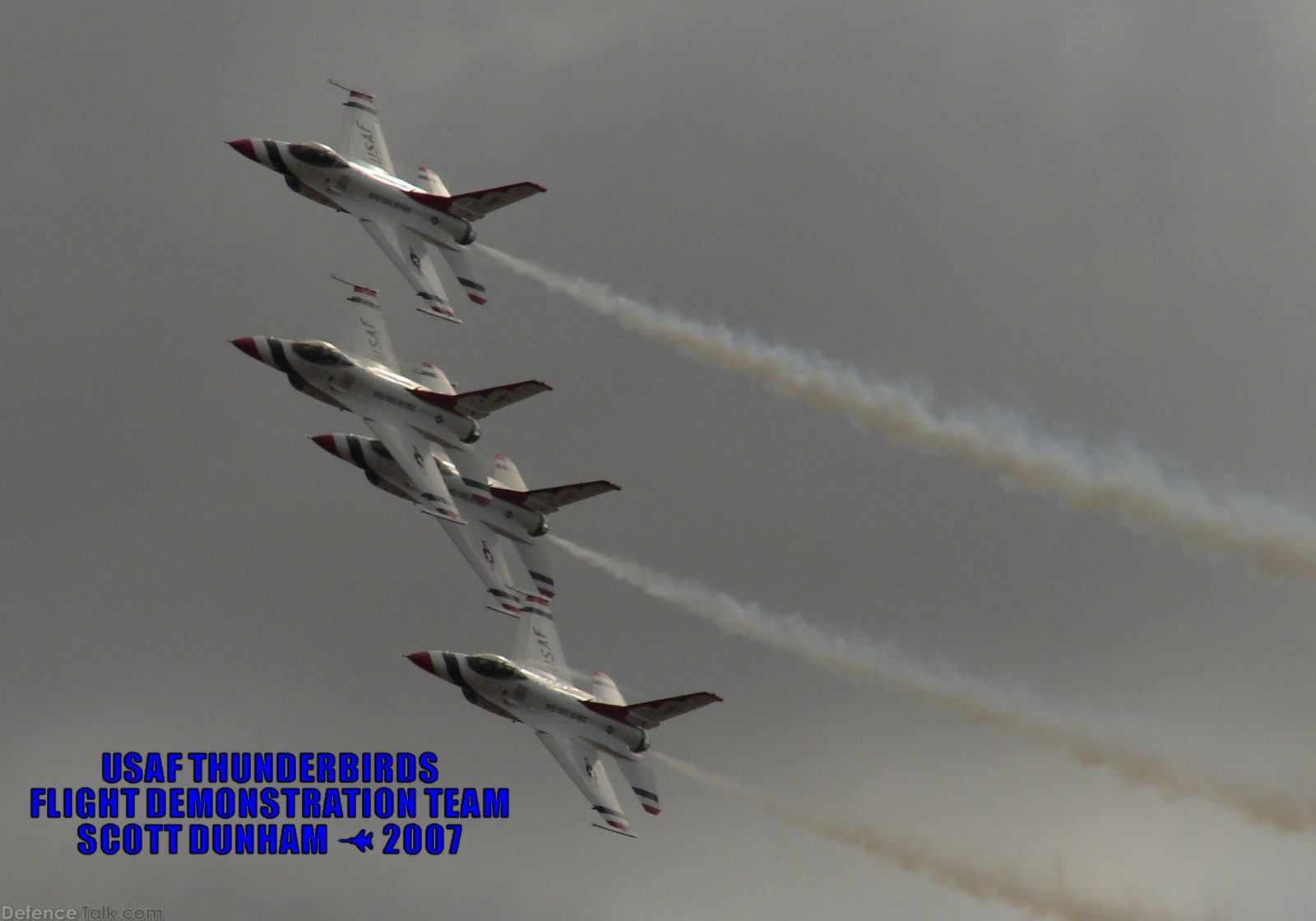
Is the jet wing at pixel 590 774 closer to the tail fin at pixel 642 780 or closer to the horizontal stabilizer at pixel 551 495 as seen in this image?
the tail fin at pixel 642 780

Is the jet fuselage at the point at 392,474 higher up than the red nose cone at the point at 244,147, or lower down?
lower down

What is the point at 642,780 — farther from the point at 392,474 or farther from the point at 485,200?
the point at 485,200

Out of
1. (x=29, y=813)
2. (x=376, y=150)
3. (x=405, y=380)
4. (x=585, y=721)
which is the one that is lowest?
(x=29, y=813)

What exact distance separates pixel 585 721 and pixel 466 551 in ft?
25.8

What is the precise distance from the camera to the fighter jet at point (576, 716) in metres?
124

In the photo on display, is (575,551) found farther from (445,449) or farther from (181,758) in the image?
(181,758)

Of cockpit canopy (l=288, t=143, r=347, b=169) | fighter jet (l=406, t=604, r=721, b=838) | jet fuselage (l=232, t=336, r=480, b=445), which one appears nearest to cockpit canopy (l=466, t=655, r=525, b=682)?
fighter jet (l=406, t=604, r=721, b=838)

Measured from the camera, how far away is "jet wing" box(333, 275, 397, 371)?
126750 millimetres

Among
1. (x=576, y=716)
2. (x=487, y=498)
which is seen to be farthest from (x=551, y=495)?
(x=576, y=716)

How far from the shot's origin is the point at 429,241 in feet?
418

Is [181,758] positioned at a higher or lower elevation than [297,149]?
lower

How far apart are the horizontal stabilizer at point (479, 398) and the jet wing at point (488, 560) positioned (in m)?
4.27

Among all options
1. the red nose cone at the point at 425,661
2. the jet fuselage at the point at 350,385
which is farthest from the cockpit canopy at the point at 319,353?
the red nose cone at the point at 425,661

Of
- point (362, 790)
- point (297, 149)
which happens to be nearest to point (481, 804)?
point (362, 790)
